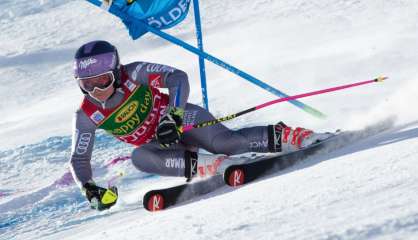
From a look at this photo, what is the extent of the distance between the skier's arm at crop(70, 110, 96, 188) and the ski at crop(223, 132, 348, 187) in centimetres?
97

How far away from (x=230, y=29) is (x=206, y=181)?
875cm

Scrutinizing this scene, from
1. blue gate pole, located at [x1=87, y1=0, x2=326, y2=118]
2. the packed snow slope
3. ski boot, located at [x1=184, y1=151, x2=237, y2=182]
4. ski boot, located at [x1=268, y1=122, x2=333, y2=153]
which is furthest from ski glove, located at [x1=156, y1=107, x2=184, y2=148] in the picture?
blue gate pole, located at [x1=87, y1=0, x2=326, y2=118]

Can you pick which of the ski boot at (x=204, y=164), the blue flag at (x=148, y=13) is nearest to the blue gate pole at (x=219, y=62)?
the blue flag at (x=148, y=13)

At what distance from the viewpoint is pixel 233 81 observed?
384 inches

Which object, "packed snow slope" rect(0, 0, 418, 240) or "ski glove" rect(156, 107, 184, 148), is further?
"ski glove" rect(156, 107, 184, 148)

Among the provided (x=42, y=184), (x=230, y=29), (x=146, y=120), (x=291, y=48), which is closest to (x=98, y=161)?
(x=42, y=184)

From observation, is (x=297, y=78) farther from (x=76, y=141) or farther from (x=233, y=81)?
(x=76, y=141)

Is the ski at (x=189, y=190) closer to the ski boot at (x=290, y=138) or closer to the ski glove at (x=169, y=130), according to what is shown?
the ski glove at (x=169, y=130)

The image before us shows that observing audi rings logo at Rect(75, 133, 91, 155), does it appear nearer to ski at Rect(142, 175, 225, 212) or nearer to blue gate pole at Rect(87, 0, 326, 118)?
ski at Rect(142, 175, 225, 212)

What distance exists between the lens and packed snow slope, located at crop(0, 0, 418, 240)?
3.01 meters

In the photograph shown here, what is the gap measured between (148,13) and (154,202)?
2264mm

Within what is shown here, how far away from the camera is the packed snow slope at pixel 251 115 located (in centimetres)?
301

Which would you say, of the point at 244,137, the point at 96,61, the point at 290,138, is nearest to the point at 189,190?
the point at 244,137

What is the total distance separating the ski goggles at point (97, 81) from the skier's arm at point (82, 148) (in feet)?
0.76
